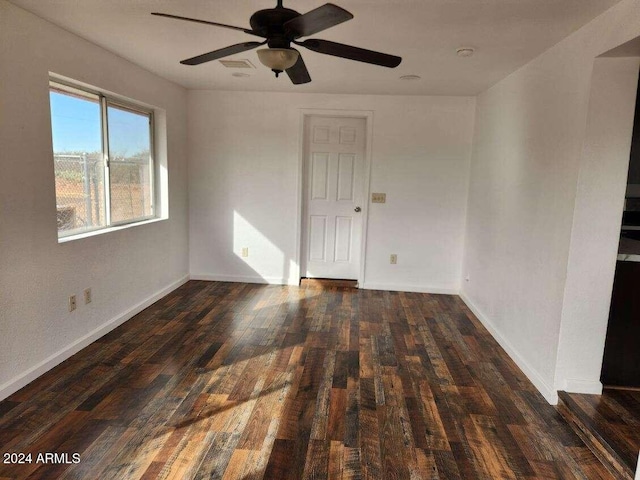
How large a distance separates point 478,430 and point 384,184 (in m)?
3.11

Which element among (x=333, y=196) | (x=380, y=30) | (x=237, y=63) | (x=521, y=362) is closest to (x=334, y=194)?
(x=333, y=196)

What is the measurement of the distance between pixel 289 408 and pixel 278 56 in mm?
1898

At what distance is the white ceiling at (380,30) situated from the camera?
2.25 meters

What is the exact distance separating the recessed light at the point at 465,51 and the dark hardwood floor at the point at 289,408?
2255 millimetres

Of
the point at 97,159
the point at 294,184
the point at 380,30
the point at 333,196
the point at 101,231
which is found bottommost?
the point at 101,231

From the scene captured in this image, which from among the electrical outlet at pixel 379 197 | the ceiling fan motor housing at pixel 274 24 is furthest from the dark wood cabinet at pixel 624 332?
the electrical outlet at pixel 379 197

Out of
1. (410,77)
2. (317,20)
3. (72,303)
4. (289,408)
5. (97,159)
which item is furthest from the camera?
(410,77)

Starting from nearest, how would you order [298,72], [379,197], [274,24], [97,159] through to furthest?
[274,24] < [298,72] < [97,159] < [379,197]

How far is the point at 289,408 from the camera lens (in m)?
2.47

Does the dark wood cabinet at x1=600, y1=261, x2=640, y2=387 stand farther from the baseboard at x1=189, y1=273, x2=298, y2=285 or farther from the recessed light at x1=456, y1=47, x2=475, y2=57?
the baseboard at x1=189, y1=273, x2=298, y2=285

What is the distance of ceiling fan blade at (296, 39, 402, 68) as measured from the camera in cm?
187

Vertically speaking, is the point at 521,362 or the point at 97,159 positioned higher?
the point at 97,159

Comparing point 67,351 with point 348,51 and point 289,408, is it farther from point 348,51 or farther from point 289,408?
point 348,51

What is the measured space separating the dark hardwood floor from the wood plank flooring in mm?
75
